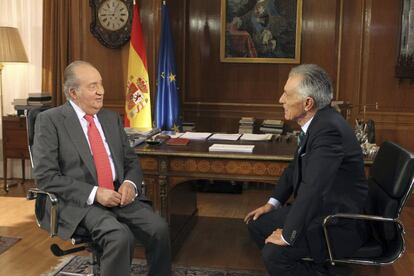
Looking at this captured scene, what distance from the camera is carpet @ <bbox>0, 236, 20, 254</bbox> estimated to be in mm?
3753

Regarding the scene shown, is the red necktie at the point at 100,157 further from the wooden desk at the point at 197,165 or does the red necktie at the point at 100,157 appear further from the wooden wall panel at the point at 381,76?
the wooden wall panel at the point at 381,76

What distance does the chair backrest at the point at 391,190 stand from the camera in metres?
2.38

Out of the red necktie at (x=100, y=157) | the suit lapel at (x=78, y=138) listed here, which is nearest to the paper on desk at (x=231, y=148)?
the red necktie at (x=100, y=157)

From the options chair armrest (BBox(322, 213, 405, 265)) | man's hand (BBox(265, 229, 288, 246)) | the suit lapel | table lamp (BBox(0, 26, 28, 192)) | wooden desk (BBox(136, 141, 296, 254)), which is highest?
table lamp (BBox(0, 26, 28, 192))

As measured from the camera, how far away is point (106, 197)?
103 inches

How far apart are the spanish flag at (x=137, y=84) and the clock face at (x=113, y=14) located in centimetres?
31

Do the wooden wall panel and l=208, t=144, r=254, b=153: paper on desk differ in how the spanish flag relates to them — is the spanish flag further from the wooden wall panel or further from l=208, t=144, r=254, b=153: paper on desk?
the wooden wall panel

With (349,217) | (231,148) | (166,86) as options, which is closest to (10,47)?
(166,86)

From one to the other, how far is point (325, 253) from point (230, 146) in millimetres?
1092

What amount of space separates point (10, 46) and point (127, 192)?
3389mm

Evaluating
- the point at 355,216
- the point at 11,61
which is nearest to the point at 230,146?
the point at 355,216

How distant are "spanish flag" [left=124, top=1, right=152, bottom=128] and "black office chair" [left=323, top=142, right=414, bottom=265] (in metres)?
2.90

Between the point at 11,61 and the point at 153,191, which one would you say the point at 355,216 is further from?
the point at 11,61

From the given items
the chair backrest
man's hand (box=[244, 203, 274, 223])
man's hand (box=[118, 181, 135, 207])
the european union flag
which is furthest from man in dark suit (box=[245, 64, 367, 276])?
the european union flag
